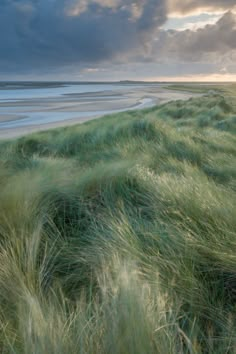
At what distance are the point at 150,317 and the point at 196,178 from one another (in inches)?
63.4

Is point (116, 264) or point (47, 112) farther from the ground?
point (116, 264)

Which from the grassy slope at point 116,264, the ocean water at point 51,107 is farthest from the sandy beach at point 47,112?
the grassy slope at point 116,264

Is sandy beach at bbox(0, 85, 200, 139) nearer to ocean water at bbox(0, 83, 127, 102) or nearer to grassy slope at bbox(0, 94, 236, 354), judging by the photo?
ocean water at bbox(0, 83, 127, 102)

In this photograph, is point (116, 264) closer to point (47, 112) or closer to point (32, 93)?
point (47, 112)

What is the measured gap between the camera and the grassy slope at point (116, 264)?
963mm

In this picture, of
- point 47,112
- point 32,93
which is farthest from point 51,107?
point 32,93

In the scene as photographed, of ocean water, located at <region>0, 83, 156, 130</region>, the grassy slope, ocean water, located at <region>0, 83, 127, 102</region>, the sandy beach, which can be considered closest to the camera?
the grassy slope

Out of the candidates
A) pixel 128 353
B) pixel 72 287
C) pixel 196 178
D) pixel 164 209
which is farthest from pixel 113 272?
pixel 196 178

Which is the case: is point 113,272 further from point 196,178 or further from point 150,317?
point 196,178

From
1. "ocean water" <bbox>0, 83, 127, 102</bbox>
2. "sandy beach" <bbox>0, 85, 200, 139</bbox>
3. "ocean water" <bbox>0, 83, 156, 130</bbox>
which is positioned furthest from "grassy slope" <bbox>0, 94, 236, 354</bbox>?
"ocean water" <bbox>0, 83, 127, 102</bbox>

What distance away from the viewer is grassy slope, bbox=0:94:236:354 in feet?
3.16

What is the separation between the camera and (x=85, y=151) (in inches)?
179

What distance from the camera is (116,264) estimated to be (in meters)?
1.26

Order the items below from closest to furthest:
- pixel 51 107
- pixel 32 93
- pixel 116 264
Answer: pixel 116 264, pixel 51 107, pixel 32 93
